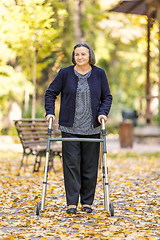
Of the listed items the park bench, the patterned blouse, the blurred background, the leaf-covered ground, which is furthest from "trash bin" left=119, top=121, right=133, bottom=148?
the patterned blouse

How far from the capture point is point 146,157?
1277 centimetres

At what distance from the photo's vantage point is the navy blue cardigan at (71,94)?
5.24 meters

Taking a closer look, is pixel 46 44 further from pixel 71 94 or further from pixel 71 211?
pixel 71 211

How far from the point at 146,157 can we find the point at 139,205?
6910 mm

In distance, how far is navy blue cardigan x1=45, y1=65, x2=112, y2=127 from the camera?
17.2 feet

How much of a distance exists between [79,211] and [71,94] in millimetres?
1305

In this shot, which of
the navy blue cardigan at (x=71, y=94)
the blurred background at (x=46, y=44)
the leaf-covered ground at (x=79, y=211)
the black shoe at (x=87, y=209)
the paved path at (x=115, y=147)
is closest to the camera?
the leaf-covered ground at (x=79, y=211)

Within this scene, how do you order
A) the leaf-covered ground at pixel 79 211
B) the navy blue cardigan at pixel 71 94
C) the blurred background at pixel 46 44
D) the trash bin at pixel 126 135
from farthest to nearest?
1. the trash bin at pixel 126 135
2. the blurred background at pixel 46 44
3. the navy blue cardigan at pixel 71 94
4. the leaf-covered ground at pixel 79 211

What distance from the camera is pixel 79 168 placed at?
533 cm

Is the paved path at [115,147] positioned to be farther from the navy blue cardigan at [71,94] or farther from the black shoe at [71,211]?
the black shoe at [71,211]

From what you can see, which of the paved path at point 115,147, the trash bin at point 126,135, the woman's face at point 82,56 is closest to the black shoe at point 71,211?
the woman's face at point 82,56

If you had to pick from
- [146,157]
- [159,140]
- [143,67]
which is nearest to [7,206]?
[146,157]

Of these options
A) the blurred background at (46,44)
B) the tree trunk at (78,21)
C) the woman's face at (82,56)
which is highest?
the tree trunk at (78,21)

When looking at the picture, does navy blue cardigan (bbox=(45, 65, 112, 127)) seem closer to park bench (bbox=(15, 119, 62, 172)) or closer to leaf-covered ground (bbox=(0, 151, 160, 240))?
leaf-covered ground (bbox=(0, 151, 160, 240))
